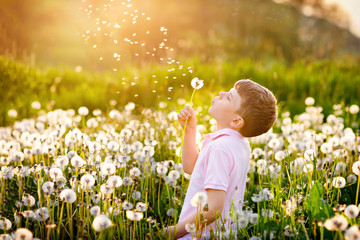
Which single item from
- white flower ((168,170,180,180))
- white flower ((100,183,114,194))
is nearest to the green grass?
white flower ((168,170,180,180))

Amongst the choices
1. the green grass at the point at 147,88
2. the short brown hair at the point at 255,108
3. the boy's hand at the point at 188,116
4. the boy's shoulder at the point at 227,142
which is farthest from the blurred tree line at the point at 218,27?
the boy's shoulder at the point at 227,142

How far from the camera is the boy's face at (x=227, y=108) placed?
2293 mm

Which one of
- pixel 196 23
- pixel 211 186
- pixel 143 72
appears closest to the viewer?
pixel 211 186

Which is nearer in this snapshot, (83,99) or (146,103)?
(146,103)

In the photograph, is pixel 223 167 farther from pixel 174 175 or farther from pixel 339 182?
pixel 339 182

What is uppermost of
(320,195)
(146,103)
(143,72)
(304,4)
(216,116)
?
(304,4)

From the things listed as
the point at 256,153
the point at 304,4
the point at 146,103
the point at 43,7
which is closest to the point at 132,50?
the point at 256,153

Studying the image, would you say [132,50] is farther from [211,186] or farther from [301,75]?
[301,75]

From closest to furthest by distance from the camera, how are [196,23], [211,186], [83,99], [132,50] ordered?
1. [211,186]
2. [132,50]
3. [83,99]
4. [196,23]

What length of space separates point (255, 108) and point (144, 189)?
3.72 ft

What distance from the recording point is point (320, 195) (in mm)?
2211

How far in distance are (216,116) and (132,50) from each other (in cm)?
102

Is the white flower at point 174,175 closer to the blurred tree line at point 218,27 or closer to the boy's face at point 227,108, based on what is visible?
the boy's face at point 227,108

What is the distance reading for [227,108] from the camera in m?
2.31
